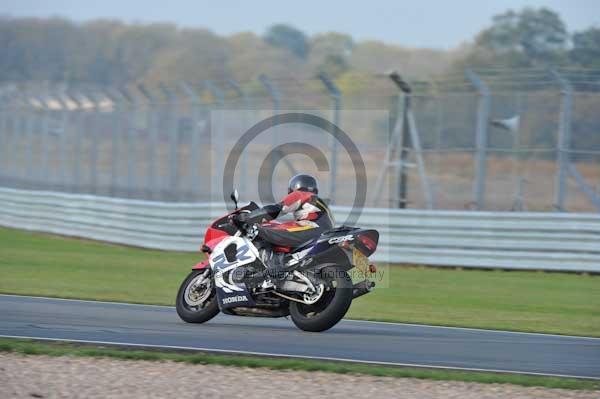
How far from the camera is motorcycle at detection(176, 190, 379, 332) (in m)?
9.15

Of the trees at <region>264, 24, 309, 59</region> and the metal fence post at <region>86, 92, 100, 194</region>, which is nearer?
the metal fence post at <region>86, 92, 100, 194</region>

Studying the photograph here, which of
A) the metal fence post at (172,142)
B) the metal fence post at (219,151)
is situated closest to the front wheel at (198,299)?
the metal fence post at (219,151)

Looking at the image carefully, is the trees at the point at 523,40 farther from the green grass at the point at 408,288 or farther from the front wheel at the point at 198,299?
the front wheel at the point at 198,299

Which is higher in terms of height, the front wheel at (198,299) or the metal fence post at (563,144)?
the metal fence post at (563,144)

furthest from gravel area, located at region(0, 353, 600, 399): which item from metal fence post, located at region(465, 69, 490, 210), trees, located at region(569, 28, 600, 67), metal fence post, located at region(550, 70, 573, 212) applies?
trees, located at region(569, 28, 600, 67)

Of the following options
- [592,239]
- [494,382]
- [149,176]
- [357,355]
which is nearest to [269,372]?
[357,355]

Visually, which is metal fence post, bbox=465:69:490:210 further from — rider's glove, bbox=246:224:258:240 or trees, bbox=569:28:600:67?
trees, bbox=569:28:600:67

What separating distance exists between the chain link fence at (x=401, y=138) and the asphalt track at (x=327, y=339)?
25.4 ft

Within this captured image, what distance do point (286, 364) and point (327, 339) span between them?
56.1 inches

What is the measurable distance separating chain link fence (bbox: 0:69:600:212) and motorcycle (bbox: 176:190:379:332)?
8293mm

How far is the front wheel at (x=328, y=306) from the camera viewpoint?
356 inches

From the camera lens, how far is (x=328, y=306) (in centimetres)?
916

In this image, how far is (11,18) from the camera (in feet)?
202

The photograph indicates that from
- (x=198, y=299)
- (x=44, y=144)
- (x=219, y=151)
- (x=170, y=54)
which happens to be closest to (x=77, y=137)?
(x=44, y=144)
